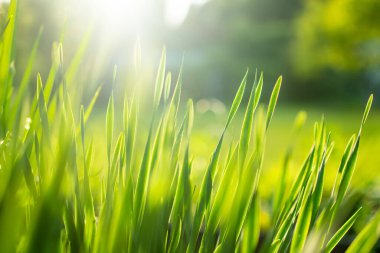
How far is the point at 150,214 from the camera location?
38 centimetres

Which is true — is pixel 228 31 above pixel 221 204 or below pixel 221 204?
above

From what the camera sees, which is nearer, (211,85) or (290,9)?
(211,85)

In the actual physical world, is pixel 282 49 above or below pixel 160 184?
above

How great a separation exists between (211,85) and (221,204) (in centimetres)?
1663

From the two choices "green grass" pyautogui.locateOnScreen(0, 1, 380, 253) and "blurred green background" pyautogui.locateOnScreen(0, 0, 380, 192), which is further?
"blurred green background" pyautogui.locateOnScreen(0, 0, 380, 192)

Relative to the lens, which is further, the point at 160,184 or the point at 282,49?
the point at 282,49

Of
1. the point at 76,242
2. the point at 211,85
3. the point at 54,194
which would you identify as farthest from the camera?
the point at 211,85

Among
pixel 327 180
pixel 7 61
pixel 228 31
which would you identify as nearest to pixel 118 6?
pixel 7 61

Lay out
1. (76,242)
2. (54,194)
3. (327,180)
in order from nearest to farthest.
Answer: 1. (54,194)
2. (76,242)
3. (327,180)

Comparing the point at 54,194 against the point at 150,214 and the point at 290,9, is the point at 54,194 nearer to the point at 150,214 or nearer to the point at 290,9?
the point at 150,214

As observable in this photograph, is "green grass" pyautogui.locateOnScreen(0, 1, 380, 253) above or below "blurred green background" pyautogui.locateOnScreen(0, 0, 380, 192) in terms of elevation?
below

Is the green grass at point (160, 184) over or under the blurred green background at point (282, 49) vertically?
under

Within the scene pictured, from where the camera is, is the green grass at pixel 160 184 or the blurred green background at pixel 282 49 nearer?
the green grass at pixel 160 184

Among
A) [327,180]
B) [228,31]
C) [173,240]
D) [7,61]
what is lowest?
[327,180]
